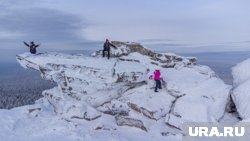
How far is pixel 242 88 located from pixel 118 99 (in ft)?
35.9

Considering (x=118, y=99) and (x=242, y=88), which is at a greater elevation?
(x=242, y=88)

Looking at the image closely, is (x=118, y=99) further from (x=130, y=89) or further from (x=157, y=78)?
(x=157, y=78)

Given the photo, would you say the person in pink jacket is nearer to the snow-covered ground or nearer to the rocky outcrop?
the snow-covered ground

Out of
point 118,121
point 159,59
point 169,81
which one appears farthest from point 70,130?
point 159,59

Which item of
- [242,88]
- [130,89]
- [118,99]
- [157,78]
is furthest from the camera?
[130,89]

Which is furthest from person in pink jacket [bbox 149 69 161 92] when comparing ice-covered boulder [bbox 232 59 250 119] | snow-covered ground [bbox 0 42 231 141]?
ice-covered boulder [bbox 232 59 250 119]

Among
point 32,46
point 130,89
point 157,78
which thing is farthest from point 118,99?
point 32,46

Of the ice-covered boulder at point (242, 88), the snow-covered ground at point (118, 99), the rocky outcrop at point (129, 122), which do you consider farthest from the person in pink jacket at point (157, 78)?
the ice-covered boulder at point (242, 88)

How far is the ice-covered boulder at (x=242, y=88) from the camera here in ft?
104

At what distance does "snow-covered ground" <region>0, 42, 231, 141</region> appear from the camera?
1227 inches

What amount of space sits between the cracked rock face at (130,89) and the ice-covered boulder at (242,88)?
1155 mm

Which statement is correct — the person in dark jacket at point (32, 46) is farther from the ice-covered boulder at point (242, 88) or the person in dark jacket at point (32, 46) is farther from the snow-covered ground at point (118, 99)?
the ice-covered boulder at point (242, 88)

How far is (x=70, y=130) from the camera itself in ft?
102

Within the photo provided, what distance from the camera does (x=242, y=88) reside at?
33375 millimetres
